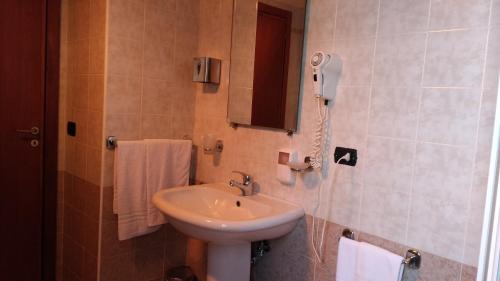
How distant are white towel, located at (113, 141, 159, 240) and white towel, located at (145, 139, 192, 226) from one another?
0.10 ft

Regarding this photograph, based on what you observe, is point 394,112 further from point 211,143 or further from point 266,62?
point 211,143

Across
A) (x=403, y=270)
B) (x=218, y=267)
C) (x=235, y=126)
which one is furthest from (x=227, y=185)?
(x=403, y=270)

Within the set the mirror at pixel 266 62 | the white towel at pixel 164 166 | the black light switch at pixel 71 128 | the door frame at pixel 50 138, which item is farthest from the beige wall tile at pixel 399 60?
the door frame at pixel 50 138

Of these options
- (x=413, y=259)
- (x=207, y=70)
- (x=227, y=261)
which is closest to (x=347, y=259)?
(x=413, y=259)

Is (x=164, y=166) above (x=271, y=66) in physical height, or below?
below

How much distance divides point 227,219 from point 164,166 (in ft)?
2.46

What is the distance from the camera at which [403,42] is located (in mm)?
1380

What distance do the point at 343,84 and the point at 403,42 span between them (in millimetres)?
292

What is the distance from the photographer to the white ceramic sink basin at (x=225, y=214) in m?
Answer: 1.44

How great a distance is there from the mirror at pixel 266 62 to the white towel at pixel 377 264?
2.17 ft

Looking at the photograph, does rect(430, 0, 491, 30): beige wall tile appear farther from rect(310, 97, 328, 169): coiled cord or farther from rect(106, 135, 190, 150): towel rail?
rect(106, 135, 190, 150): towel rail

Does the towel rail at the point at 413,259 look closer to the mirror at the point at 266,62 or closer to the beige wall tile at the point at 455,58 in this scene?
the beige wall tile at the point at 455,58

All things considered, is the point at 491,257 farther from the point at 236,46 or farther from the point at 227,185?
the point at 236,46

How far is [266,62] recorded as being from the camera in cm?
190
